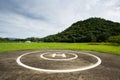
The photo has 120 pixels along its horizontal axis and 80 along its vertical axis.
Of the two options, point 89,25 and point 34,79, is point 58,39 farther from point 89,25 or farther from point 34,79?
point 34,79

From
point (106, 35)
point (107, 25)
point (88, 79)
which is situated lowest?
point (88, 79)

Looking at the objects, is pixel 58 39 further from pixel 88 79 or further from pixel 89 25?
pixel 88 79

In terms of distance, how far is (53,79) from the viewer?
5668 mm

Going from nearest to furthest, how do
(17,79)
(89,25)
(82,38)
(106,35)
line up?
(17,79)
(106,35)
(82,38)
(89,25)

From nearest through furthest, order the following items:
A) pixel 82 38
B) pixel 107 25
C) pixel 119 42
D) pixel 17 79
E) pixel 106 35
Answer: pixel 17 79
pixel 119 42
pixel 106 35
pixel 82 38
pixel 107 25

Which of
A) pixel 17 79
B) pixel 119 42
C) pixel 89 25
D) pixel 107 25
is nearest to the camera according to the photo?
pixel 17 79

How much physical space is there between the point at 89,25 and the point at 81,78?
78599mm

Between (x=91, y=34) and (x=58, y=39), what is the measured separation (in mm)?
20601

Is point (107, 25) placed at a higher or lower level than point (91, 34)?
higher

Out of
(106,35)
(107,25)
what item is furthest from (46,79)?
(107,25)

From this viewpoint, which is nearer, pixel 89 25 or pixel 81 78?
pixel 81 78

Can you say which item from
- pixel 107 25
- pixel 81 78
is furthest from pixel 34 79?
pixel 107 25

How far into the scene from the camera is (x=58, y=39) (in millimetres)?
73625

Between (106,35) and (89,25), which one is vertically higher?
(89,25)
